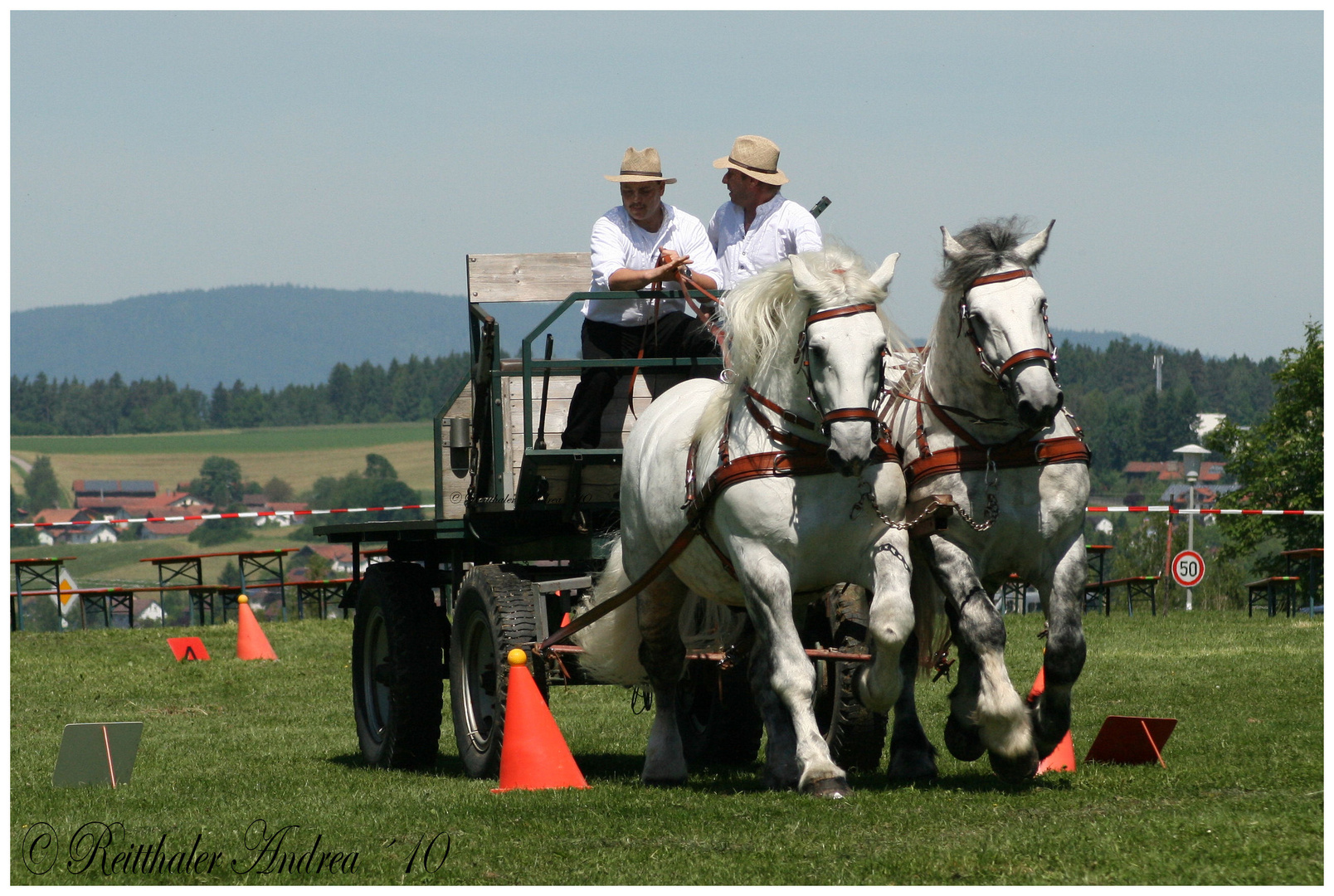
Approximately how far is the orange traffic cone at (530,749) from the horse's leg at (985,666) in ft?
5.95

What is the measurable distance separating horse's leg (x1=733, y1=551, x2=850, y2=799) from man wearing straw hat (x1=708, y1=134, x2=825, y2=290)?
2.06m

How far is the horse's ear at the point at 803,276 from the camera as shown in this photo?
6562mm

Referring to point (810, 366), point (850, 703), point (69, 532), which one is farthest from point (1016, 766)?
point (69, 532)

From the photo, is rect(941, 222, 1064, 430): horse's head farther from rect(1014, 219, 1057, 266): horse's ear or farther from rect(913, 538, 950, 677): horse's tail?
rect(913, 538, 950, 677): horse's tail

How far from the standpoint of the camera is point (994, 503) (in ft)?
22.0

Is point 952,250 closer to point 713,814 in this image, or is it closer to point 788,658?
point 788,658

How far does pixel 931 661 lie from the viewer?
7508mm

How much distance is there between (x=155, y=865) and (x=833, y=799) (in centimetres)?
249

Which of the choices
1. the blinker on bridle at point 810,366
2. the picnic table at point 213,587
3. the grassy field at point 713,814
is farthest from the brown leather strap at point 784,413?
the picnic table at point 213,587

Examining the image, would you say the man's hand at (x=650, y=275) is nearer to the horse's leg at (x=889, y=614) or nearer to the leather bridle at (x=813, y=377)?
the leather bridle at (x=813, y=377)

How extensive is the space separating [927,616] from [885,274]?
5.10ft

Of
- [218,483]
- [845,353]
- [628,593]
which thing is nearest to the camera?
[845,353]

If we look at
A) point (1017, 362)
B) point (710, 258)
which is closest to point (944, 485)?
point (1017, 362)

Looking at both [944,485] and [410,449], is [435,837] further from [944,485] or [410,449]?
[410,449]
